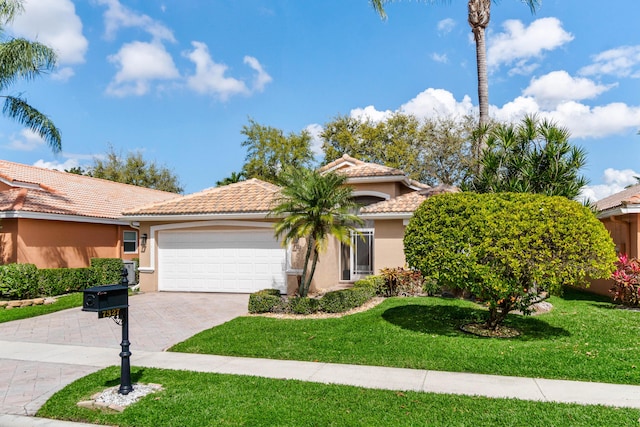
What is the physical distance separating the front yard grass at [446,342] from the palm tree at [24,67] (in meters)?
12.4

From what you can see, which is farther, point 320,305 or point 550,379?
point 320,305

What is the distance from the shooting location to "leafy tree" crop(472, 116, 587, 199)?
12570 mm

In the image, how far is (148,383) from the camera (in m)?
6.70

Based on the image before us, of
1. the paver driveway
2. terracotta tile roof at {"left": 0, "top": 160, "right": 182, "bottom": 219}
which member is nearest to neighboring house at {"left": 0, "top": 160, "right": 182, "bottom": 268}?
terracotta tile roof at {"left": 0, "top": 160, "right": 182, "bottom": 219}

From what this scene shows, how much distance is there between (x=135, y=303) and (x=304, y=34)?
42.3 feet

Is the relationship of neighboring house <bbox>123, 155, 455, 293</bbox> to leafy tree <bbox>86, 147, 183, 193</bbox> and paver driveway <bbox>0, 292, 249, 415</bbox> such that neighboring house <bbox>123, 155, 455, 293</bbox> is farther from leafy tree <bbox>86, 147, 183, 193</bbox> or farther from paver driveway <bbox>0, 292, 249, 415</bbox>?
leafy tree <bbox>86, 147, 183, 193</bbox>

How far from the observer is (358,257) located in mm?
17969

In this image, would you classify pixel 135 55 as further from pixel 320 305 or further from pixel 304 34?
pixel 320 305

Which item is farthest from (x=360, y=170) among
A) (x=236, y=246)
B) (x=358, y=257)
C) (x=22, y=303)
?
(x=22, y=303)

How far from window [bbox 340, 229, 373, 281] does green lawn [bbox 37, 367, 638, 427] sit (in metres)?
11.4

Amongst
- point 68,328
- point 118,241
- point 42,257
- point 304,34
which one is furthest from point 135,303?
point 304,34

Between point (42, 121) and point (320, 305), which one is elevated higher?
point (42, 121)

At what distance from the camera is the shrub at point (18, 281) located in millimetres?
14992

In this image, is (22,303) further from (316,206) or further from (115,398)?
(115,398)
